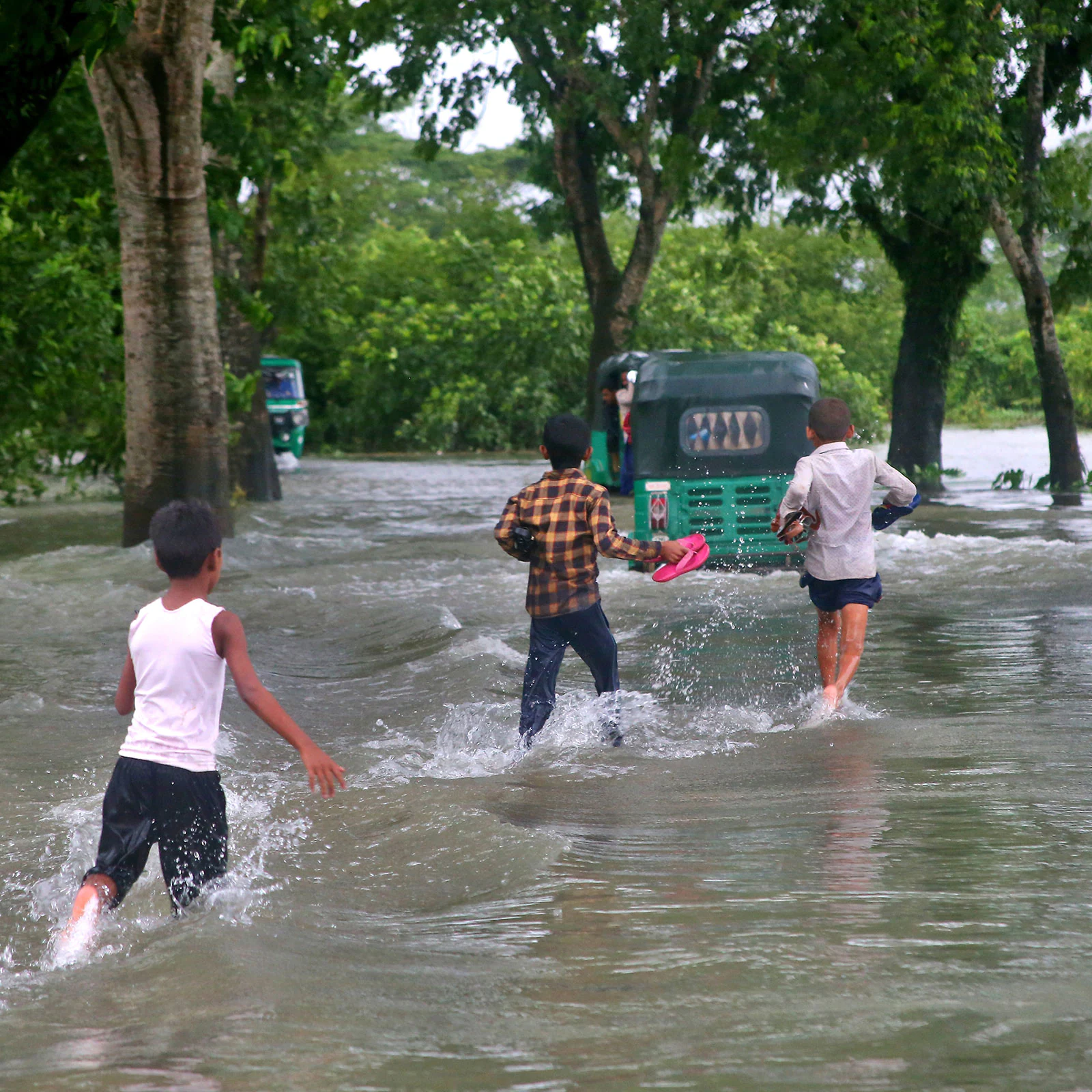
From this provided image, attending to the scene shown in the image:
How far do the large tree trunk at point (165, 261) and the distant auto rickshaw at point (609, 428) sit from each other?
6.43 metres

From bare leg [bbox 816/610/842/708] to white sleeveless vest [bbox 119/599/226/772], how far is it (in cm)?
430

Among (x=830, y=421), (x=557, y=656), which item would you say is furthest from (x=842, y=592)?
(x=557, y=656)

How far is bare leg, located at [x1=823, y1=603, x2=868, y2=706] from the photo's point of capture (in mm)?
7867

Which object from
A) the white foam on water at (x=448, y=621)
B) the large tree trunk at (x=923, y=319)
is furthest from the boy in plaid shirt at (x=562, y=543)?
the large tree trunk at (x=923, y=319)

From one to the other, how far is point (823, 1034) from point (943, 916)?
0.98 meters

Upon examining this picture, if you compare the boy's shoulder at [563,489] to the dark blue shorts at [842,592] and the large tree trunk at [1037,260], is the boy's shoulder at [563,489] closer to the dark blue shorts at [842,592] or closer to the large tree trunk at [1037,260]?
the dark blue shorts at [842,592]

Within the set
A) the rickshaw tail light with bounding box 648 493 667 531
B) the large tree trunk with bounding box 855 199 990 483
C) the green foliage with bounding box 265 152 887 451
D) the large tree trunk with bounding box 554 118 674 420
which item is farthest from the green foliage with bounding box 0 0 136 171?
the green foliage with bounding box 265 152 887 451

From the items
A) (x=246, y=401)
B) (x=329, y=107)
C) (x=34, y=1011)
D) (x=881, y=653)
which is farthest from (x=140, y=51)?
(x=329, y=107)

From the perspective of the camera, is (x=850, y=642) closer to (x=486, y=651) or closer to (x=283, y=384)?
(x=486, y=651)

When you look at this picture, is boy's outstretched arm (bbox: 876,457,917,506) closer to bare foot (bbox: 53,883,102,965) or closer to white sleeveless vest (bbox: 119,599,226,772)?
white sleeveless vest (bbox: 119,599,226,772)

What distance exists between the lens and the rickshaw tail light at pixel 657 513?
1415 cm

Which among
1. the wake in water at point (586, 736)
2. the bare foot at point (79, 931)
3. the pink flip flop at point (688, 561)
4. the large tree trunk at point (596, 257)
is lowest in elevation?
the wake in water at point (586, 736)

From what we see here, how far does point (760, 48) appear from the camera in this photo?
904 inches

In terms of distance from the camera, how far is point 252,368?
75.9ft
